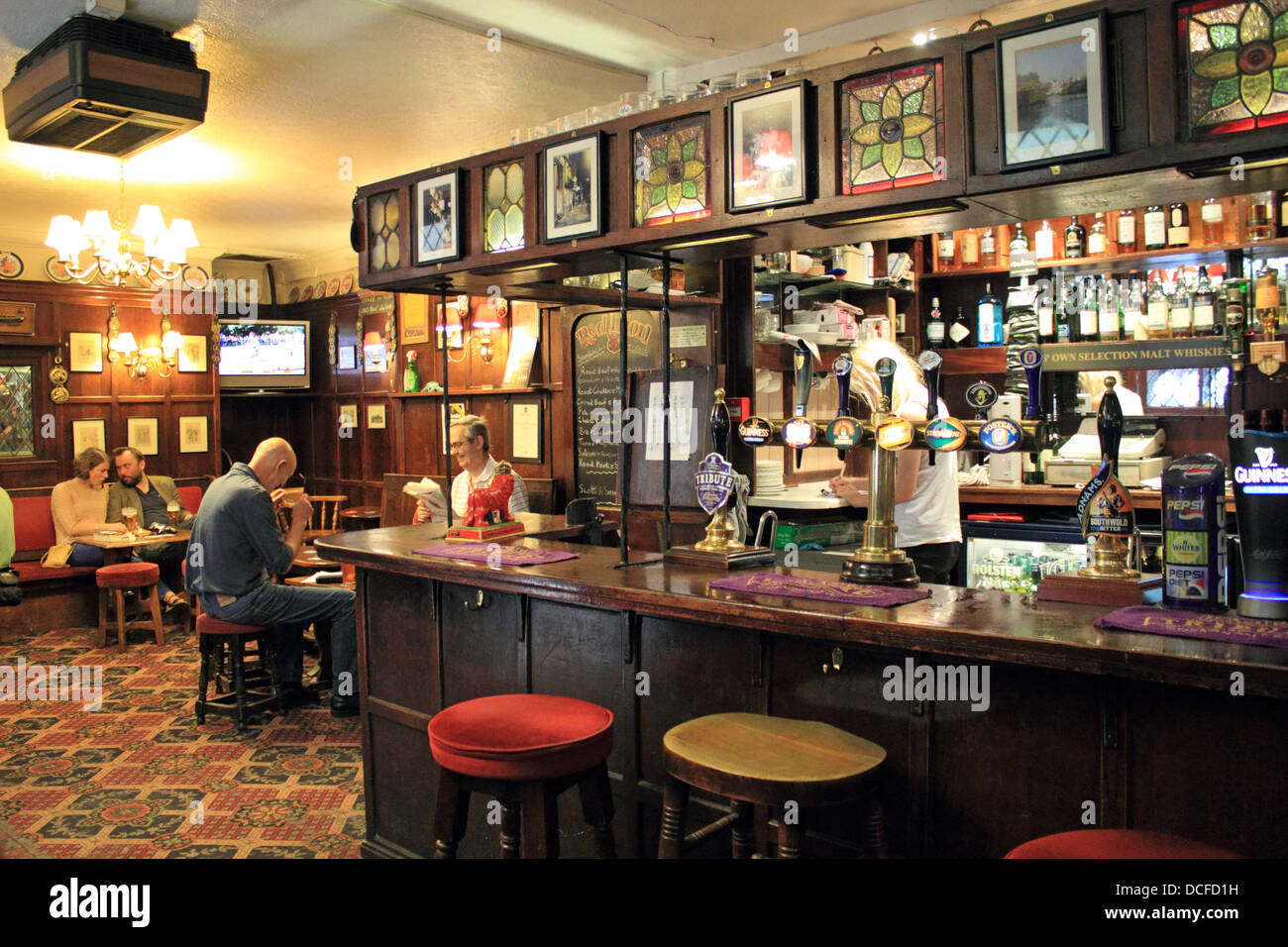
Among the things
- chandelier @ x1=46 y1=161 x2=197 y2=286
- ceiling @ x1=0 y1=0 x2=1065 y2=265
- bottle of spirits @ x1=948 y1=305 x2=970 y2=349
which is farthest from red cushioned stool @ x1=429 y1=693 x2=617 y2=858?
chandelier @ x1=46 y1=161 x2=197 y2=286

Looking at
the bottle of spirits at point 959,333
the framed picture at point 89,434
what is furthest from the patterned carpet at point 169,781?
the bottle of spirits at point 959,333

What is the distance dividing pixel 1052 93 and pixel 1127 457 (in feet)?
13.1

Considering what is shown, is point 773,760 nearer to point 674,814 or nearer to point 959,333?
point 674,814

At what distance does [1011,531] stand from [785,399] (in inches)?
58.4

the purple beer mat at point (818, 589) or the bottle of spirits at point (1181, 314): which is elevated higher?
the bottle of spirits at point (1181, 314)

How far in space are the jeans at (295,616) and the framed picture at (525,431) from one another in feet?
7.31

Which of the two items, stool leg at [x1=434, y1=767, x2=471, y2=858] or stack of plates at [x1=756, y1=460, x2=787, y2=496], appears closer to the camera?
stool leg at [x1=434, y1=767, x2=471, y2=858]

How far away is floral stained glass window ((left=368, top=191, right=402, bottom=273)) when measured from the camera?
12.3 feet

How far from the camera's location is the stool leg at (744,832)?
227 centimetres

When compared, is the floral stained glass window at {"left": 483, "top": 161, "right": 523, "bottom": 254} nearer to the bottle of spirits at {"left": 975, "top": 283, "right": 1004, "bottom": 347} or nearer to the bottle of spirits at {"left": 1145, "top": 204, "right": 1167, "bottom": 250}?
the bottle of spirits at {"left": 1145, "top": 204, "right": 1167, "bottom": 250}

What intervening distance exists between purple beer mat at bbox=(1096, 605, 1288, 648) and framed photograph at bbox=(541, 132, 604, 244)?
177 cm

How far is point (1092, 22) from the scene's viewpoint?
2045 millimetres

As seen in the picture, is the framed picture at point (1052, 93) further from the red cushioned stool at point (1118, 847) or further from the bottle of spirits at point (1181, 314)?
the bottle of spirits at point (1181, 314)
